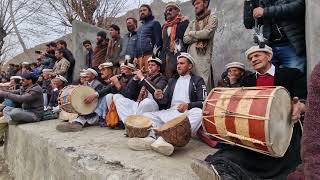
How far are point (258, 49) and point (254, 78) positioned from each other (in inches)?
10.5

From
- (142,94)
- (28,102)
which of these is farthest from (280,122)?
(28,102)

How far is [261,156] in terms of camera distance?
2818 millimetres

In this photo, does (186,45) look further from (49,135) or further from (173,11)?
(49,135)

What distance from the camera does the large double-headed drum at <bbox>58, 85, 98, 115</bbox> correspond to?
5562 millimetres

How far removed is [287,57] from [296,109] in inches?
52.0

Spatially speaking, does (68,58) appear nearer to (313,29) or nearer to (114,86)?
(114,86)

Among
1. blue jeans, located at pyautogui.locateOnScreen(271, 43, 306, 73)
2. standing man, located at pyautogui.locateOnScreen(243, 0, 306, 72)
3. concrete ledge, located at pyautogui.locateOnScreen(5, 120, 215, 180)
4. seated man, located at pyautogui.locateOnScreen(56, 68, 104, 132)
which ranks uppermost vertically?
Answer: standing man, located at pyautogui.locateOnScreen(243, 0, 306, 72)

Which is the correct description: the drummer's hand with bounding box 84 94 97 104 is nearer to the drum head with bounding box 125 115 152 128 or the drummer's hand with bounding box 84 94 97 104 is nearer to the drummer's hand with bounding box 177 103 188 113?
the drum head with bounding box 125 115 152 128

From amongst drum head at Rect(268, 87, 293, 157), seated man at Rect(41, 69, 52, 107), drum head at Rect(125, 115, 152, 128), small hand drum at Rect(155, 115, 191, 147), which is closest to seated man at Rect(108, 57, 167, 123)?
drum head at Rect(125, 115, 152, 128)

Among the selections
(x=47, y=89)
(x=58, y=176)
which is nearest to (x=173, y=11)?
(x=58, y=176)

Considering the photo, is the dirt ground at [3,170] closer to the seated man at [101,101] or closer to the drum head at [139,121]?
the seated man at [101,101]

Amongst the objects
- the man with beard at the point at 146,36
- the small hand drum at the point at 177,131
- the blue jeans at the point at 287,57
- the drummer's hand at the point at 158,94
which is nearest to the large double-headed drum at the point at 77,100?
the man with beard at the point at 146,36

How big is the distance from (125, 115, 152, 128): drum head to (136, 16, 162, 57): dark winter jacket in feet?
6.58

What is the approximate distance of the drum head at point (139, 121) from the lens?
4.07 meters
